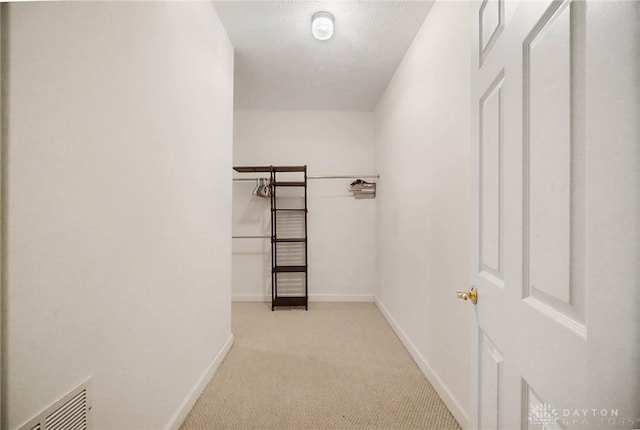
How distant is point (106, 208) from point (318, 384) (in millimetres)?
1653

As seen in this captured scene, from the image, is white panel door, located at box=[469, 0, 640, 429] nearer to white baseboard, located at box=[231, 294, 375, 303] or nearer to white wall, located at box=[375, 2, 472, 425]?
white wall, located at box=[375, 2, 472, 425]

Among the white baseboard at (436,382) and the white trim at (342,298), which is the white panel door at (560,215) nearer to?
the white baseboard at (436,382)

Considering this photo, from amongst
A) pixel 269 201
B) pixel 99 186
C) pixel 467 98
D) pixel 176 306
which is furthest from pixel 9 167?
pixel 269 201

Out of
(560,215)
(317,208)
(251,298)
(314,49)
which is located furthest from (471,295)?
(251,298)

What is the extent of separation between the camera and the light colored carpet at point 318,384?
153 cm

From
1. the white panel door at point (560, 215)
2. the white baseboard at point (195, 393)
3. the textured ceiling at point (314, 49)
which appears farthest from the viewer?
the textured ceiling at point (314, 49)

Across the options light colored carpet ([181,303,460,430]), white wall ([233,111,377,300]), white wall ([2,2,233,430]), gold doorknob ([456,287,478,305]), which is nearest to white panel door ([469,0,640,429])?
gold doorknob ([456,287,478,305])

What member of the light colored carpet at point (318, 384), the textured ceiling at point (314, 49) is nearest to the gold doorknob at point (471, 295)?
the light colored carpet at point (318, 384)

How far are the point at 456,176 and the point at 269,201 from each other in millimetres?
2670

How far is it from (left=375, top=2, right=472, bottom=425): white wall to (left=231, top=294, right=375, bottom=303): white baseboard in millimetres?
905

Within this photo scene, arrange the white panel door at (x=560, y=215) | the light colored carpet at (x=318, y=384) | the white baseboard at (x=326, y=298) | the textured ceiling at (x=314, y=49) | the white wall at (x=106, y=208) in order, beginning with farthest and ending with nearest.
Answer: the white baseboard at (x=326, y=298)
the textured ceiling at (x=314, y=49)
the light colored carpet at (x=318, y=384)
the white wall at (x=106, y=208)
the white panel door at (x=560, y=215)

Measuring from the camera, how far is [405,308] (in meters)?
2.48

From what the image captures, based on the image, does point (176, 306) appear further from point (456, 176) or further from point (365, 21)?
point (365, 21)

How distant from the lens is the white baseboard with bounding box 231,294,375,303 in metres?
3.78
